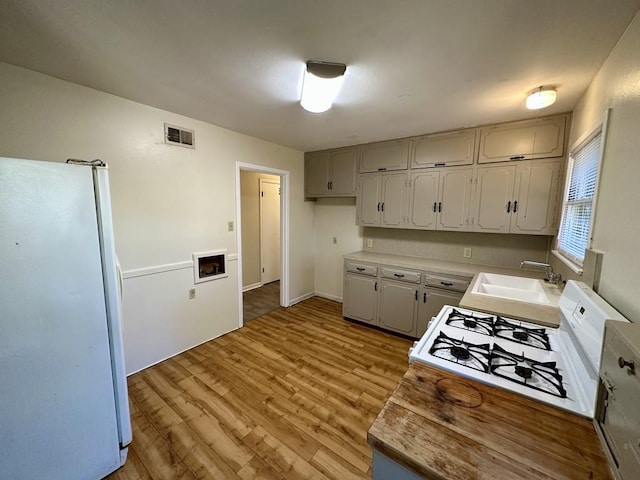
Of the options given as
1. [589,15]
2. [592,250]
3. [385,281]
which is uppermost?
[589,15]

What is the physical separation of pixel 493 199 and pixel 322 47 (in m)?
2.21

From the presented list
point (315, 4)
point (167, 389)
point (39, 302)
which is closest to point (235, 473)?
point (167, 389)

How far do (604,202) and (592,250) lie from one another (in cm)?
25

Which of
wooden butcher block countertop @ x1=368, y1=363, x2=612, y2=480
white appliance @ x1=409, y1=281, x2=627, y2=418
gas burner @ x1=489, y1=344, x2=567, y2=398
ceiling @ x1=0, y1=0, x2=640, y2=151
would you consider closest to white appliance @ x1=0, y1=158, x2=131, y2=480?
ceiling @ x1=0, y1=0, x2=640, y2=151

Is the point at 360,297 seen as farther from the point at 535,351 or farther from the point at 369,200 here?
the point at 535,351

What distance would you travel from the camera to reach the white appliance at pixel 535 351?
0.88 meters

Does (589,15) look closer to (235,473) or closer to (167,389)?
(235,473)

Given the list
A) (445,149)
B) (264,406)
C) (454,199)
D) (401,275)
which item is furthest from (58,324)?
(445,149)

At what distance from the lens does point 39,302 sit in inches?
44.6

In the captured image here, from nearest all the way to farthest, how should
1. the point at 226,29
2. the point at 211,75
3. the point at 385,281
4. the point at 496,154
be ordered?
the point at 226,29, the point at 211,75, the point at 496,154, the point at 385,281

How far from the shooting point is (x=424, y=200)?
2.95m

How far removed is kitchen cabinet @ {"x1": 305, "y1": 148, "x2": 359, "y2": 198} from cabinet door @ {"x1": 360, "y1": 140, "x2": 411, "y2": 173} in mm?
160

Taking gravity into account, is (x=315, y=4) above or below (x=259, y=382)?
above

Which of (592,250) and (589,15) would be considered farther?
(592,250)
